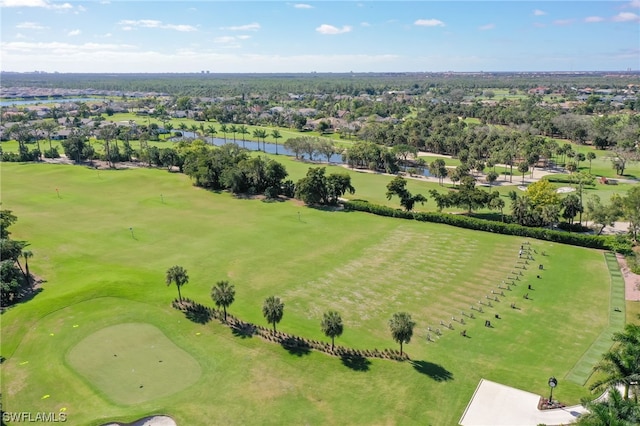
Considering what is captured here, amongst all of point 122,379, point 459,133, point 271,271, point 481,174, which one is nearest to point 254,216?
point 271,271

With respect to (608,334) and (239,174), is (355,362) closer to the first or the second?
(608,334)

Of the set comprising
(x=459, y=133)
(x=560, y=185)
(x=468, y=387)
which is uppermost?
(x=459, y=133)

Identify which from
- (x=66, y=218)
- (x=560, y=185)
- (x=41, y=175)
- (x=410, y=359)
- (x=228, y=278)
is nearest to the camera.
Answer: (x=410, y=359)

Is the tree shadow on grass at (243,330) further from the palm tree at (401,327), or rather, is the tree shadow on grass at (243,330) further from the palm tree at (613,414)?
the palm tree at (613,414)

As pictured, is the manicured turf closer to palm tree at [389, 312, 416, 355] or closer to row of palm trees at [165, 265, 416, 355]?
palm tree at [389, 312, 416, 355]

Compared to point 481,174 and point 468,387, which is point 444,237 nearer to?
point 468,387

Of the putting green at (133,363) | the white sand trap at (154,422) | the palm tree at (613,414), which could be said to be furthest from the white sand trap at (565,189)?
the white sand trap at (154,422)
